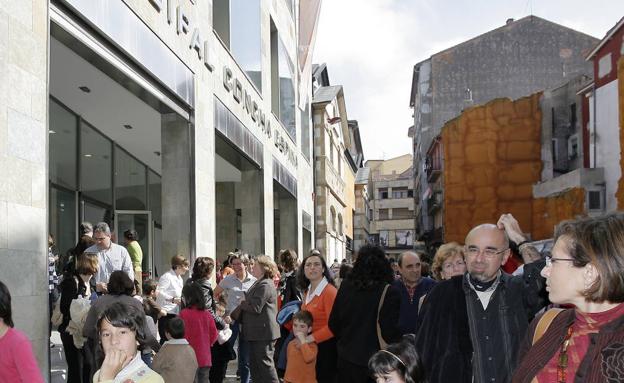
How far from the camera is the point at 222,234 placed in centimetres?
2602

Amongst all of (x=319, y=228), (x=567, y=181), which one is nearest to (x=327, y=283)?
(x=567, y=181)

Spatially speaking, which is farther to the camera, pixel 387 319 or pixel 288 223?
pixel 288 223

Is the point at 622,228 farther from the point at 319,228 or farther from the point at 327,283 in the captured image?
the point at 319,228

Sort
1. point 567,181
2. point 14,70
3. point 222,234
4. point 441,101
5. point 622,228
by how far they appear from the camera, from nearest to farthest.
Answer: point 622,228 < point 14,70 < point 222,234 < point 567,181 < point 441,101

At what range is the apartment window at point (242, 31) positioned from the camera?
15430mm

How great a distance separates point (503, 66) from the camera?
157ft

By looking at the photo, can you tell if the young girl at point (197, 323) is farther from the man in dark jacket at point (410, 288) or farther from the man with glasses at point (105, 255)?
the man in dark jacket at point (410, 288)

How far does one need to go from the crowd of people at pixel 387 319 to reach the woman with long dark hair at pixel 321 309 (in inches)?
0.4

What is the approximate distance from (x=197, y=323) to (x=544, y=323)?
541 centimetres

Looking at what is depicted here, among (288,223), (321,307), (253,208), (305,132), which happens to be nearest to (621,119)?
(305,132)

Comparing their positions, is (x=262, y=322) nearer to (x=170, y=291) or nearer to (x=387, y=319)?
(x=170, y=291)

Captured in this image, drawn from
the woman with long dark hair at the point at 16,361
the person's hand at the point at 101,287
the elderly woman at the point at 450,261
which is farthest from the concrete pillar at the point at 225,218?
the woman with long dark hair at the point at 16,361

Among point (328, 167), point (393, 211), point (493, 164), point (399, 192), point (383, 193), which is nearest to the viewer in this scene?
point (328, 167)

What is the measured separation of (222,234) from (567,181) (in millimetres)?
15905
